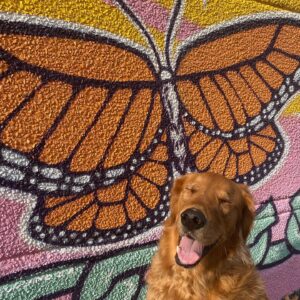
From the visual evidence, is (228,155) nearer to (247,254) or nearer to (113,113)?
(247,254)

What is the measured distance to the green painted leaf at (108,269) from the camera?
265cm

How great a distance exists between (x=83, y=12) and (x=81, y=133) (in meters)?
0.72

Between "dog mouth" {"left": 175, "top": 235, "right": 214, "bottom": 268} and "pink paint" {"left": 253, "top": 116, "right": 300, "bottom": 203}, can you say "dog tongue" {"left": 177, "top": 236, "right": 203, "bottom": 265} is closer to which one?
"dog mouth" {"left": 175, "top": 235, "right": 214, "bottom": 268}

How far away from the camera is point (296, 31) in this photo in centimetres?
384

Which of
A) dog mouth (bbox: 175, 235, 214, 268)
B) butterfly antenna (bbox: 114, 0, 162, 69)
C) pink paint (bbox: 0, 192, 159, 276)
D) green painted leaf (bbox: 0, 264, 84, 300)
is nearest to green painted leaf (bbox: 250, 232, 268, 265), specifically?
dog mouth (bbox: 175, 235, 214, 268)

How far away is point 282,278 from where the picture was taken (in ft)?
13.2

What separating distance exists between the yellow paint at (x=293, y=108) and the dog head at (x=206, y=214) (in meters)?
1.46

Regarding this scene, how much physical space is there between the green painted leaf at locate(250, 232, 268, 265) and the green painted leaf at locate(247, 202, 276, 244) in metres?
0.07

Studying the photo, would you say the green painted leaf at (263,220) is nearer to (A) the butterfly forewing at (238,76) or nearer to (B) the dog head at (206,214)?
(A) the butterfly forewing at (238,76)

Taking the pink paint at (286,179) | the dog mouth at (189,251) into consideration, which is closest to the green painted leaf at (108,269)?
the dog mouth at (189,251)

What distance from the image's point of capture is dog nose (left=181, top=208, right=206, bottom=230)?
2.30 meters

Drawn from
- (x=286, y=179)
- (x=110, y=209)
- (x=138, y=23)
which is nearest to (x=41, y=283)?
(x=110, y=209)

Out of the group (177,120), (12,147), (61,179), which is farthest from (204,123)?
(12,147)

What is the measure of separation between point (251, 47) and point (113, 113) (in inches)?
58.6
